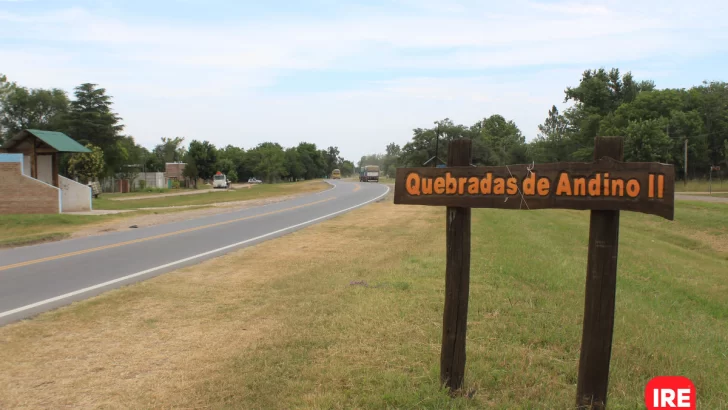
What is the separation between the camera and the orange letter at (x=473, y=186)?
181 inches

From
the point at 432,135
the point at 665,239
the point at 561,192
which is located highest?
the point at 432,135

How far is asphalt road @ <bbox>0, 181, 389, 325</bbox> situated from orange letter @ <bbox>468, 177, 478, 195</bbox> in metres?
6.06

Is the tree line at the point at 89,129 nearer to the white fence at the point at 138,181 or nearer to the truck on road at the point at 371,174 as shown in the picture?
the white fence at the point at 138,181

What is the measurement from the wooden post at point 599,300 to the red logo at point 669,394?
0.32 metres

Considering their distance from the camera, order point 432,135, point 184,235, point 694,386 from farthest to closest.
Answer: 1. point 432,135
2. point 184,235
3. point 694,386

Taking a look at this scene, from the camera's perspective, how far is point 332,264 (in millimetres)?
11305

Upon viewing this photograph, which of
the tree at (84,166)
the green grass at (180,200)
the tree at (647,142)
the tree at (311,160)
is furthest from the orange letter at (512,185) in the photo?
the tree at (311,160)

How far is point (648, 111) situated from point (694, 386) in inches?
2641

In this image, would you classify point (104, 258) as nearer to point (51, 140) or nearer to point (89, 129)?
point (51, 140)

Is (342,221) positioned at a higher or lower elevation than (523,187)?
lower

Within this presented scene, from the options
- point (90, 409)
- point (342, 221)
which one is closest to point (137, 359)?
point (90, 409)

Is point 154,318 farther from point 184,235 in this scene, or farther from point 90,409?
point 184,235

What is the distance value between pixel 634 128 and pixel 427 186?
59491 mm

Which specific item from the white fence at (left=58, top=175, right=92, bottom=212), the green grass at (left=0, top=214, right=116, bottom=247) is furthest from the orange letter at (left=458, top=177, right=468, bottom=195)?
the white fence at (left=58, top=175, right=92, bottom=212)
